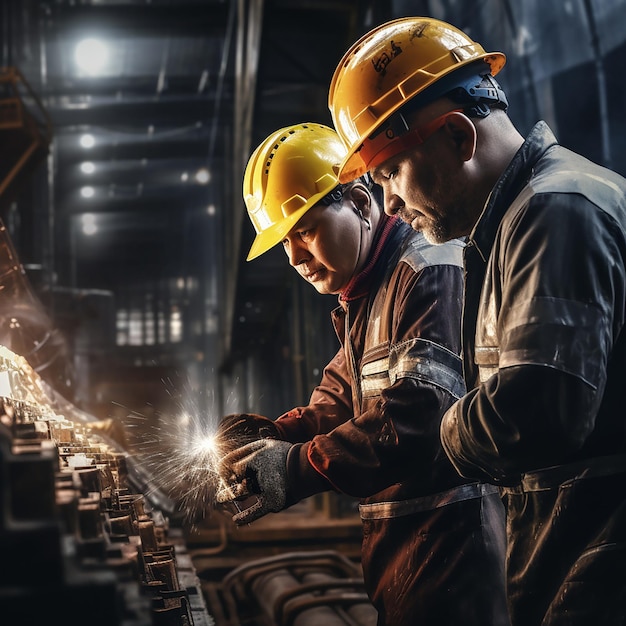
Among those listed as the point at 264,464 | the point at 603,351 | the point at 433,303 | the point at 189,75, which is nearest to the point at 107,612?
the point at 603,351

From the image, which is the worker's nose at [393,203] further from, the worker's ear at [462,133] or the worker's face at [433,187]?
the worker's ear at [462,133]

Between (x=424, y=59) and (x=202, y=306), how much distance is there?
60.5 feet

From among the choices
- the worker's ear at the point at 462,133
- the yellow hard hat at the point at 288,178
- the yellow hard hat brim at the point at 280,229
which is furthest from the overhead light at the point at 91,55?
the worker's ear at the point at 462,133

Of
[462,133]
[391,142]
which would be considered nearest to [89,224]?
[391,142]

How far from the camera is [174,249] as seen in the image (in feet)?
69.3

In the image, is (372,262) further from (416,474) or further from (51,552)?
(51,552)

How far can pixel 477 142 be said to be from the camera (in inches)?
71.8

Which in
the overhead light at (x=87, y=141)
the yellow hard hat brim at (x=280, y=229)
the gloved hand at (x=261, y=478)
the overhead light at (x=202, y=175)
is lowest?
the gloved hand at (x=261, y=478)

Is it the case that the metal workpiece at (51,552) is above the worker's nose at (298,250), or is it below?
below

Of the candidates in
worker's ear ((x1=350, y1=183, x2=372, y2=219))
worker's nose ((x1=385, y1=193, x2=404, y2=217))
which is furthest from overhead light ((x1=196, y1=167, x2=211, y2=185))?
worker's nose ((x1=385, y1=193, x2=404, y2=217))

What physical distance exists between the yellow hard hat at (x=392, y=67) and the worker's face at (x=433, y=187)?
113 millimetres

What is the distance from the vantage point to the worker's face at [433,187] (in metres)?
1.85

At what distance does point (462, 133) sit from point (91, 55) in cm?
1201

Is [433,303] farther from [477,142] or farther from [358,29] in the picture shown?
[358,29]
